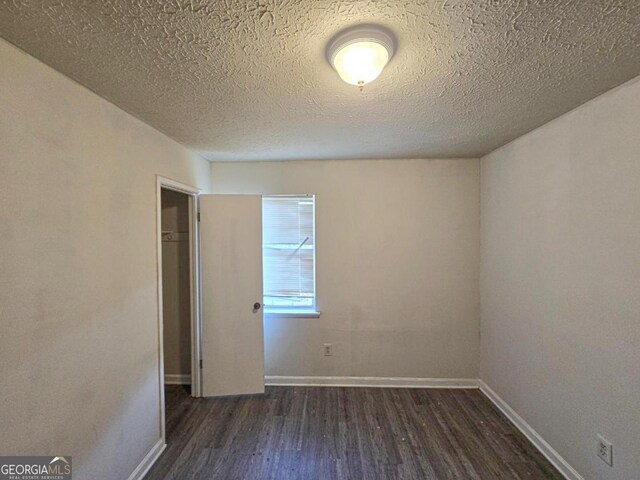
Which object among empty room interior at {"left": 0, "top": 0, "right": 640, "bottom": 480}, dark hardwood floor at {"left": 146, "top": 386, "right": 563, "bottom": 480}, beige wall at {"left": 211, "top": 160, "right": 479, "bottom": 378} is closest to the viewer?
empty room interior at {"left": 0, "top": 0, "right": 640, "bottom": 480}

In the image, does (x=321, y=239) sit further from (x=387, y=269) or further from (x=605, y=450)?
(x=605, y=450)

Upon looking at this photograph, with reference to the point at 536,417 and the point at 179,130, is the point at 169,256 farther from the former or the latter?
the point at 536,417

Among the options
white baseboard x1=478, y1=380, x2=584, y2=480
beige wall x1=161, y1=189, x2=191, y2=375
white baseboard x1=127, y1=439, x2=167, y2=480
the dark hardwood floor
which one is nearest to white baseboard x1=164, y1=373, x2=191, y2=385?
beige wall x1=161, y1=189, x2=191, y2=375

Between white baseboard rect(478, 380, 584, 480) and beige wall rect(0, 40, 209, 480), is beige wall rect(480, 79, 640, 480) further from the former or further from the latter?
beige wall rect(0, 40, 209, 480)

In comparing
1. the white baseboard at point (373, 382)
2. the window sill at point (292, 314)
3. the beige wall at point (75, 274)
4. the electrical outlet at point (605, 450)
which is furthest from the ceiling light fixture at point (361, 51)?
the white baseboard at point (373, 382)

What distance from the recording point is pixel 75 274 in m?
1.43

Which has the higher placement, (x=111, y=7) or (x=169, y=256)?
(x=111, y=7)

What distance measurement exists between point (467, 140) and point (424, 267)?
50.1 inches

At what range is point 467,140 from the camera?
96.2 inches

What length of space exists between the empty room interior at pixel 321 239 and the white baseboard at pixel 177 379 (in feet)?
0.11

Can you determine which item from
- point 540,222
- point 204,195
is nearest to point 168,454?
point 204,195

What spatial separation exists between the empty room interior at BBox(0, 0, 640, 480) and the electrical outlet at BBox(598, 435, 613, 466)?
0.01 metres

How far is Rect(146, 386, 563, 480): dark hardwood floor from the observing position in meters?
1.97

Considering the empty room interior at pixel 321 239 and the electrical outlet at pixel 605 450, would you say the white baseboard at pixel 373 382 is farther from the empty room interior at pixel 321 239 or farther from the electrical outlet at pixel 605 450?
the electrical outlet at pixel 605 450
